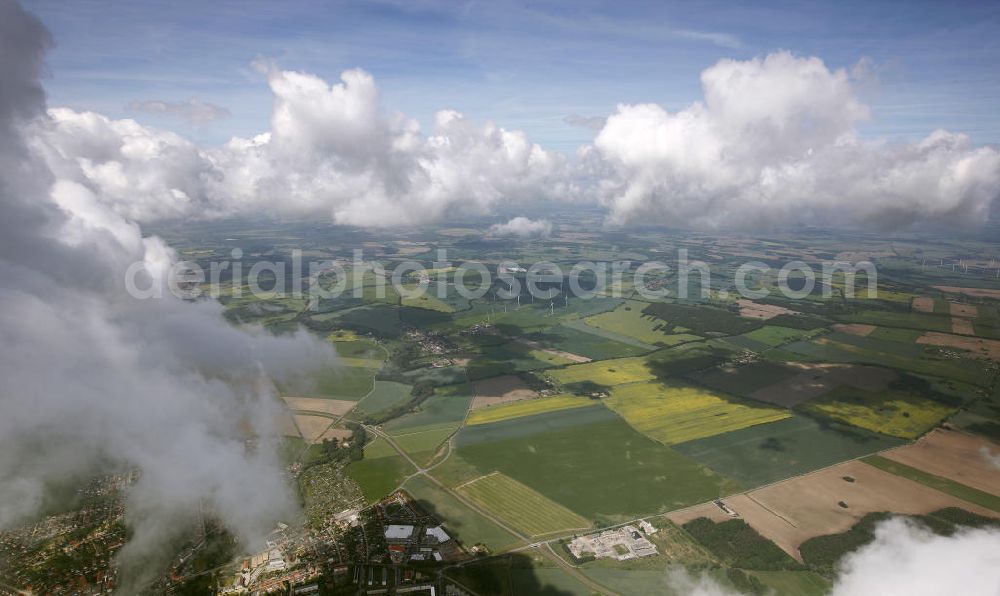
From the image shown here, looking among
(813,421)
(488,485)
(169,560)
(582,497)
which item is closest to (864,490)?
(813,421)

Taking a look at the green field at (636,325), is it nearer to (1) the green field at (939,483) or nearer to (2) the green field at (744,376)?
(2) the green field at (744,376)

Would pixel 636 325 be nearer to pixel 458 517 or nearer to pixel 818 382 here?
pixel 818 382

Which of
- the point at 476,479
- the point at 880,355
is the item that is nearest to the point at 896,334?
the point at 880,355

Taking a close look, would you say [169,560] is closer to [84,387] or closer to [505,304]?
[84,387]

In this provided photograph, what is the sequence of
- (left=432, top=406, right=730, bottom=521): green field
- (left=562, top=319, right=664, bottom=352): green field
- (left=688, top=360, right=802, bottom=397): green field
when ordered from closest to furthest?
(left=432, top=406, right=730, bottom=521): green field < (left=688, top=360, right=802, bottom=397): green field < (left=562, top=319, right=664, bottom=352): green field

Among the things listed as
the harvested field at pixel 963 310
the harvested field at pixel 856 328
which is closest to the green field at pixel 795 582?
the harvested field at pixel 856 328

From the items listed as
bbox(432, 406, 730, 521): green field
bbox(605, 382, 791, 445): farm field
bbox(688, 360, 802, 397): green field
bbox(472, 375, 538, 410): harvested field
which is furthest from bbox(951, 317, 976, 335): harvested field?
bbox(472, 375, 538, 410): harvested field

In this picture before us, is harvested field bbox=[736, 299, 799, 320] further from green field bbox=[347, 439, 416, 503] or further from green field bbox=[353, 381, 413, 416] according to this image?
green field bbox=[347, 439, 416, 503]
